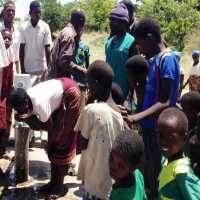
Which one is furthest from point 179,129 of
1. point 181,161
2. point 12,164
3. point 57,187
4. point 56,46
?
point 12,164

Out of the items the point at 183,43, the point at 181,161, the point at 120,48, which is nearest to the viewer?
the point at 181,161

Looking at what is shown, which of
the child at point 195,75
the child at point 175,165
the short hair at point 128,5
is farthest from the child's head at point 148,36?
the child at point 195,75

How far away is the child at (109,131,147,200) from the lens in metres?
2.88

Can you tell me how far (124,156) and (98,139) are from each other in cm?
86

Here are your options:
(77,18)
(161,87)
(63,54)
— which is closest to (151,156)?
(161,87)

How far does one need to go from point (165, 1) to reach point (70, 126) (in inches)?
1002

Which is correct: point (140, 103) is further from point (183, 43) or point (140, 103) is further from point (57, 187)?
Answer: point (183, 43)

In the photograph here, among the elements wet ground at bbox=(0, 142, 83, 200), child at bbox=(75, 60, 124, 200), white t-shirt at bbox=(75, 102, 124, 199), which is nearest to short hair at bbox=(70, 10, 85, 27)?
wet ground at bbox=(0, 142, 83, 200)

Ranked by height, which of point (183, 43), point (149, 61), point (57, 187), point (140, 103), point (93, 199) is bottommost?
point (183, 43)

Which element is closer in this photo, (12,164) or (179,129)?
(179,129)

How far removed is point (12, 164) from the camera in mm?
6191

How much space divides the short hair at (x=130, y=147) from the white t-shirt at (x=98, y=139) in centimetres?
72

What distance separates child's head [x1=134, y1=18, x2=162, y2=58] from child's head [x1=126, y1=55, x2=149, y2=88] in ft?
0.72

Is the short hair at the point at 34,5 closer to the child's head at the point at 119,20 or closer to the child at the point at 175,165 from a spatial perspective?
the child's head at the point at 119,20
